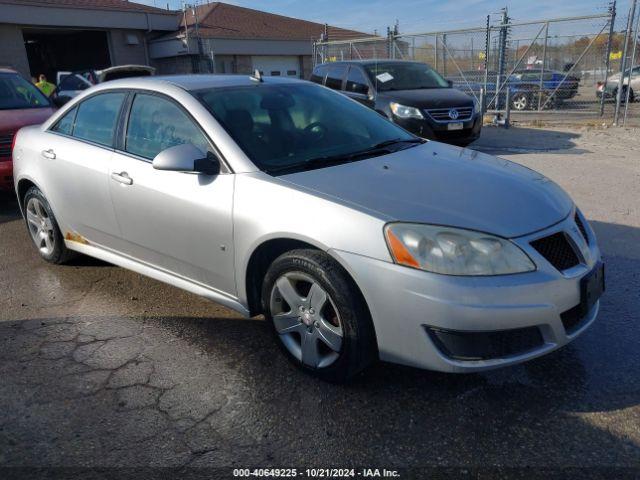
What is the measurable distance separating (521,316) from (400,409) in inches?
29.0

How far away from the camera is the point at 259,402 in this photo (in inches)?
110

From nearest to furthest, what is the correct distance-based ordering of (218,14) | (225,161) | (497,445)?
(497,445), (225,161), (218,14)

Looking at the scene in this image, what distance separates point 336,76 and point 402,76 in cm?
128

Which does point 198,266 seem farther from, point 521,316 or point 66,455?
point 521,316

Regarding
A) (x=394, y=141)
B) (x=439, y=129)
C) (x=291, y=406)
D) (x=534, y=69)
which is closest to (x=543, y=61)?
(x=534, y=69)

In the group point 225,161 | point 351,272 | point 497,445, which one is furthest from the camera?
point 225,161

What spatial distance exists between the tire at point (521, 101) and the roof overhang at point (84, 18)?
2077 centimetres

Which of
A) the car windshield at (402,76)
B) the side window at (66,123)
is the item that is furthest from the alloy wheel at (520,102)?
the side window at (66,123)

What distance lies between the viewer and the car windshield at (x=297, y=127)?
3.26m

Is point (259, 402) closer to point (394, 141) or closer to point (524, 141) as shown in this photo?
point (394, 141)

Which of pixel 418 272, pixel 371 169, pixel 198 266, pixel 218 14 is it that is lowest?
pixel 198 266

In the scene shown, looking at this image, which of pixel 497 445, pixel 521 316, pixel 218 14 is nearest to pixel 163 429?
pixel 497 445

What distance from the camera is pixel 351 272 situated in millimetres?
2600

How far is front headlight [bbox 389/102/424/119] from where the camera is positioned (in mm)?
8866
